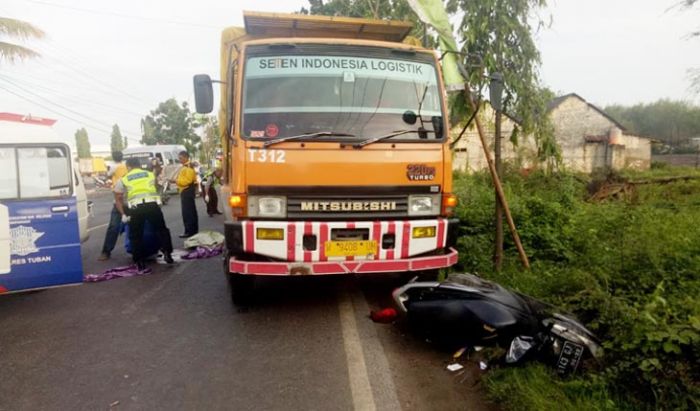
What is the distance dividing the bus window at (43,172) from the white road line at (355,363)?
3062 mm

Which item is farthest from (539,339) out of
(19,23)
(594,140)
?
(594,140)

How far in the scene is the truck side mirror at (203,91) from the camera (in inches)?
177

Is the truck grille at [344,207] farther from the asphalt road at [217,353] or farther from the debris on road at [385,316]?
the asphalt road at [217,353]

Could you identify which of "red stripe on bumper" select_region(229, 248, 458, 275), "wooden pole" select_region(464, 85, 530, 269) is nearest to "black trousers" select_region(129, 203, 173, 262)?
"red stripe on bumper" select_region(229, 248, 458, 275)

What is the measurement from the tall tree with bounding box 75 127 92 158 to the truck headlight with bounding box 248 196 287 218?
82539 millimetres

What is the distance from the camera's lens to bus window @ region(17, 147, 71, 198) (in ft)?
14.6

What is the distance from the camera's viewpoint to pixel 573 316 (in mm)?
3508

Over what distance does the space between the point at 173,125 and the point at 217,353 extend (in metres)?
48.4

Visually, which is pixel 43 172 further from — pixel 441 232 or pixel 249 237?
pixel 441 232

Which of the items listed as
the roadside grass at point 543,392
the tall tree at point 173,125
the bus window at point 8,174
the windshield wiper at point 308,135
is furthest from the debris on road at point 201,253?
the tall tree at point 173,125

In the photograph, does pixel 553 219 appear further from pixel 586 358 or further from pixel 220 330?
A: pixel 220 330

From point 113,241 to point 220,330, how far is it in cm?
414

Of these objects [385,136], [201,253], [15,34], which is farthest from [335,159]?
[15,34]

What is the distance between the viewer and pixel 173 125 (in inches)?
1889
